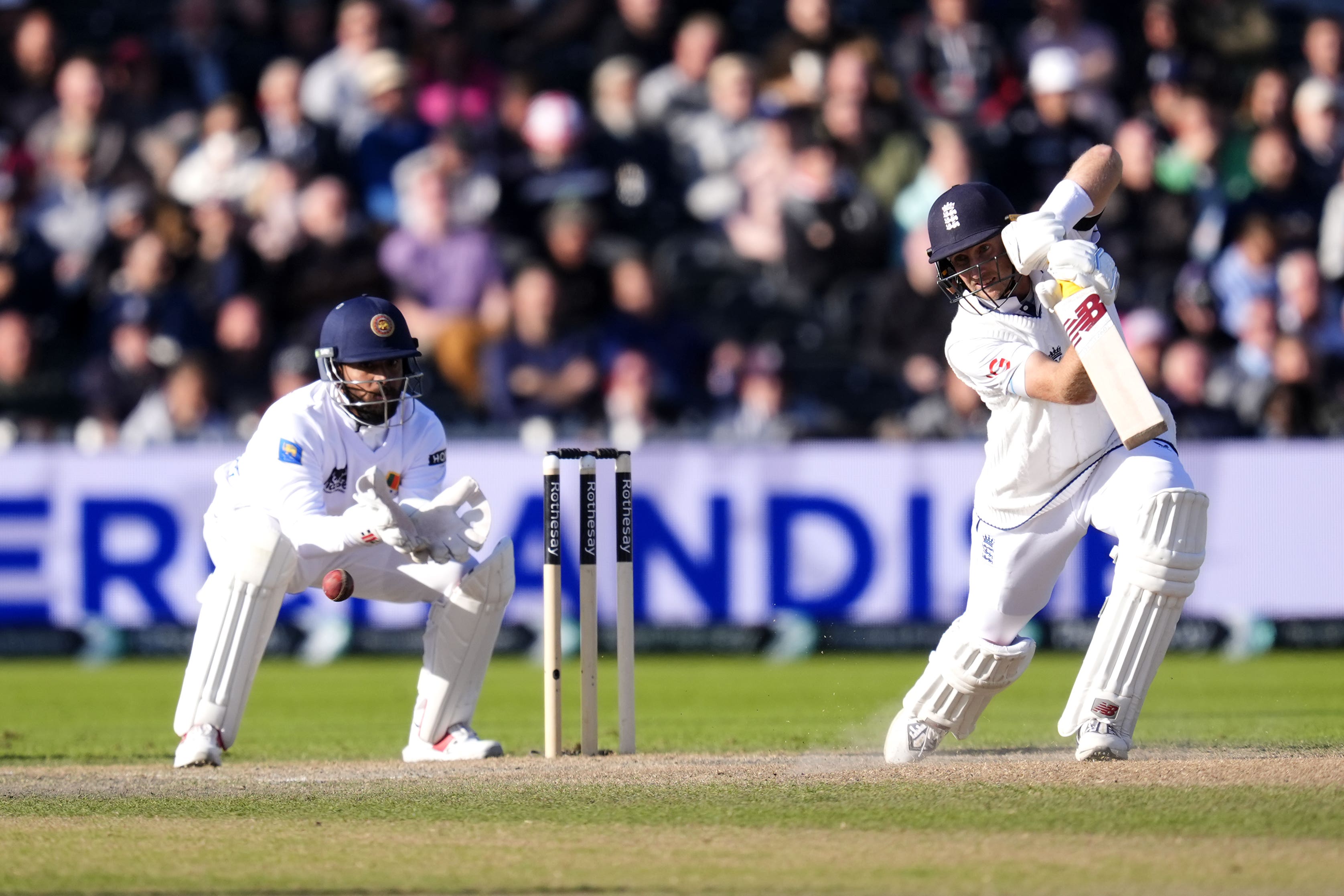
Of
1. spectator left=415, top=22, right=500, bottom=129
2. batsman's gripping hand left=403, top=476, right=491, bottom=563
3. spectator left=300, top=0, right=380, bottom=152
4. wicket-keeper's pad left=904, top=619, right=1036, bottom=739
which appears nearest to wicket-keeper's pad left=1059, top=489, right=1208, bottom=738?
wicket-keeper's pad left=904, top=619, right=1036, bottom=739

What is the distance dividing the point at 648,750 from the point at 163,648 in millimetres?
5521

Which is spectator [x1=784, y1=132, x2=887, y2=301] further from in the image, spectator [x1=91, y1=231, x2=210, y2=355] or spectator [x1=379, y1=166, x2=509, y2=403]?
spectator [x1=91, y1=231, x2=210, y2=355]

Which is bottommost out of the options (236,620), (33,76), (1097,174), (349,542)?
(236,620)

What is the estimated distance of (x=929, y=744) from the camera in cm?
754

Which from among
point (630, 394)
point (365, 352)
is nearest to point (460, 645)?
point (365, 352)

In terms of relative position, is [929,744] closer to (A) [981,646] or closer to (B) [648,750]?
(A) [981,646]

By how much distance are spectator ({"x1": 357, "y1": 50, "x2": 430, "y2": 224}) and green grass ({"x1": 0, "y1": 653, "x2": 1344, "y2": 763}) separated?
13.1 ft

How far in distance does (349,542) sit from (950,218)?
2.58m

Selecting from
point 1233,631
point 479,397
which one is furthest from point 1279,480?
point 479,397

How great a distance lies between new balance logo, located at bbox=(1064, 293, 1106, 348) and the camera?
6.68 metres

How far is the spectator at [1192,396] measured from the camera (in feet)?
41.7

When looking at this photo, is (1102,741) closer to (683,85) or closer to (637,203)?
(637,203)

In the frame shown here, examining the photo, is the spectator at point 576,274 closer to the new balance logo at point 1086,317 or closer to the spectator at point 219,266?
the spectator at point 219,266

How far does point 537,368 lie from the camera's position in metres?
13.5
